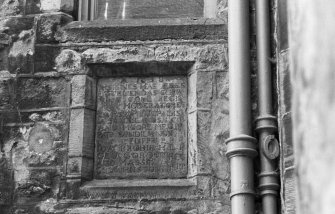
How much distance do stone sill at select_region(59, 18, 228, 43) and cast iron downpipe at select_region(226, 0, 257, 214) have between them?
0.67ft

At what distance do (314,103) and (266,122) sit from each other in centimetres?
328

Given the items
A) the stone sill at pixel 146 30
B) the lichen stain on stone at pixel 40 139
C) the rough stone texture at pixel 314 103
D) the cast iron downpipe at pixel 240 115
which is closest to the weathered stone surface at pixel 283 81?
the cast iron downpipe at pixel 240 115

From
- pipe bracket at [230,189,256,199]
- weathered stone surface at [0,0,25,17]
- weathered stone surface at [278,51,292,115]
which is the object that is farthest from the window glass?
pipe bracket at [230,189,256,199]

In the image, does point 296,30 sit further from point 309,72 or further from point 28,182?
point 28,182

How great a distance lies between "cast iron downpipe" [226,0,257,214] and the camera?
166 inches

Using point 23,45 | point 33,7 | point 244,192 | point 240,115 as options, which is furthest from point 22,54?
point 244,192

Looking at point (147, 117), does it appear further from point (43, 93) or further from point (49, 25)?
point (49, 25)

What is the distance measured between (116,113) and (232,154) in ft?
3.24

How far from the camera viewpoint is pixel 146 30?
4.89 metres

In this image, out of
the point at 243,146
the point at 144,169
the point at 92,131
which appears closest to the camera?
the point at 243,146

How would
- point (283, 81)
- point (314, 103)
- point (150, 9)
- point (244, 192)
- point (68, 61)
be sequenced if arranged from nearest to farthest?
point (314, 103)
point (283, 81)
point (244, 192)
point (68, 61)
point (150, 9)

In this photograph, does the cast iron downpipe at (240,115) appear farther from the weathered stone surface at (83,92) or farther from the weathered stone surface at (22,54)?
the weathered stone surface at (22,54)

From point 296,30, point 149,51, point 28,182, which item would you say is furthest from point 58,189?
point 296,30

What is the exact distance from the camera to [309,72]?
44.3 inches
